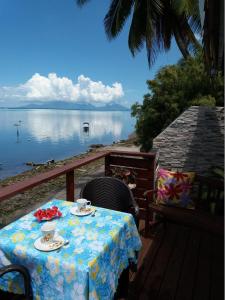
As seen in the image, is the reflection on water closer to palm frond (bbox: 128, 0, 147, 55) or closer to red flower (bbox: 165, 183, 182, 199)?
palm frond (bbox: 128, 0, 147, 55)

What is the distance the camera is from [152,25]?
291 inches

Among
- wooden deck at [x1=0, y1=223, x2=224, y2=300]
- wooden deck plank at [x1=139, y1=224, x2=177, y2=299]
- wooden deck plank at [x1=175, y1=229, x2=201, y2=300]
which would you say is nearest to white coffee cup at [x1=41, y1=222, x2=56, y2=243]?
wooden deck at [x1=0, y1=223, x2=224, y2=300]

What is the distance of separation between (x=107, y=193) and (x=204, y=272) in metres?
1.11

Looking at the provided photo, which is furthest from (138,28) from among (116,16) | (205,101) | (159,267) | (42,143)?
(42,143)

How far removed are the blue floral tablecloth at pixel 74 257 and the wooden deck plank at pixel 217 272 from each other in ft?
2.76

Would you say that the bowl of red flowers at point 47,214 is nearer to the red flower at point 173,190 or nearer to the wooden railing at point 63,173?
the wooden railing at point 63,173

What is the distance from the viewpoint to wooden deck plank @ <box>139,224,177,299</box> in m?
1.92

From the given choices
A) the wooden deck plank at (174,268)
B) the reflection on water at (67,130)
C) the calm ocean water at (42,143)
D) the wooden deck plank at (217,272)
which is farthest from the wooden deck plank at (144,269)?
the reflection on water at (67,130)

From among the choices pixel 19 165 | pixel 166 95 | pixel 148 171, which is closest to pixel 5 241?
pixel 148 171

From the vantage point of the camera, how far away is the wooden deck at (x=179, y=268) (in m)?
1.91

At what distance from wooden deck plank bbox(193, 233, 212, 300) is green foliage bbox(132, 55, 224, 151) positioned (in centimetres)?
501

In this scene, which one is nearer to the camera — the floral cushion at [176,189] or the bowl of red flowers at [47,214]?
the bowl of red flowers at [47,214]

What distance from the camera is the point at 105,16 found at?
8461 millimetres

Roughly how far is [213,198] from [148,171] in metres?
0.86
